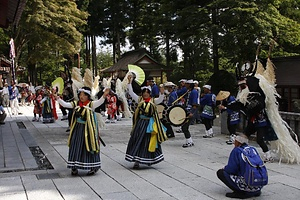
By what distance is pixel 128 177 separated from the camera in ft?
22.0

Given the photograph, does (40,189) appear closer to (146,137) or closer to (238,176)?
(146,137)

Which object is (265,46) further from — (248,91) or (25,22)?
(25,22)

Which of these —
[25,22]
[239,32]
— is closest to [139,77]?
[239,32]

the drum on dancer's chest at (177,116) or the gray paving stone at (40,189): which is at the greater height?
the drum on dancer's chest at (177,116)

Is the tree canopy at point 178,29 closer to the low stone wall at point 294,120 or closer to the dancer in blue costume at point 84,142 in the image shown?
the low stone wall at point 294,120

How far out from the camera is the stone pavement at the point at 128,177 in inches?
222

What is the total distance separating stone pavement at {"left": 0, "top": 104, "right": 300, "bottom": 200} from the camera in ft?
18.5

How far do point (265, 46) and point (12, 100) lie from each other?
1315 centimetres

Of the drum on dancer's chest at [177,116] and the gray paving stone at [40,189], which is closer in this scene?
the gray paving stone at [40,189]

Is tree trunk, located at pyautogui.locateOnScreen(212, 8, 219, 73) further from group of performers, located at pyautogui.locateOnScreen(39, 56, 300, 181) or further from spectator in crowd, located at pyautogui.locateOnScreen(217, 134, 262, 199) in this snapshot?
spectator in crowd, located at pyautogui.locateOnScreen(217, 134, 262, 199)

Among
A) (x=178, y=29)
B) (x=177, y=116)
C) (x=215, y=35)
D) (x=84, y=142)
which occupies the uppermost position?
(x=178, y=29)

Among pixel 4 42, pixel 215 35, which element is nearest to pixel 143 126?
pixel 215 35

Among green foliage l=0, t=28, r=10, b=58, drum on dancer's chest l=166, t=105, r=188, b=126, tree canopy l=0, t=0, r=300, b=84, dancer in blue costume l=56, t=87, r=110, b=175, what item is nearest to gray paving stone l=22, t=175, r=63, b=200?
dancer in blue costume l=56, t=87, r=110, b=175

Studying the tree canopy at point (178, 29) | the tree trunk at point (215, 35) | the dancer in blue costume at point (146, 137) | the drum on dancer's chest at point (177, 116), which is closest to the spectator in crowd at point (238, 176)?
the dancer in blue costume at point (146, 137)
